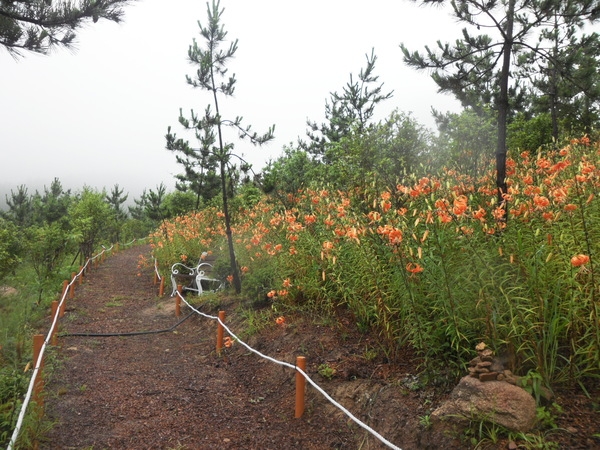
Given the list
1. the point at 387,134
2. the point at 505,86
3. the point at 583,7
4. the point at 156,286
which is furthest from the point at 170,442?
the point at 156,286

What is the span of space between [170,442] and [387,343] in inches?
82.1

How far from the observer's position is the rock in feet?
8.50

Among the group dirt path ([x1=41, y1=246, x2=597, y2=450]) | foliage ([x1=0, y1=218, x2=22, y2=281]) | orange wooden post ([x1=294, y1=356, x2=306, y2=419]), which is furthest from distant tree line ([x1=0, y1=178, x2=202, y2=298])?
orange wooden post ([x1=294, y1=356, x2=306, y2=419])

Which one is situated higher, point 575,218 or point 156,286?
point 575,218

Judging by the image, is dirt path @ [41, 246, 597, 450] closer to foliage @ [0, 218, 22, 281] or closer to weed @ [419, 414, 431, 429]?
weed @ [419, 414, 431, 429]

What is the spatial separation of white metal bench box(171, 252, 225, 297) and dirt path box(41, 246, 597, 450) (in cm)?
284

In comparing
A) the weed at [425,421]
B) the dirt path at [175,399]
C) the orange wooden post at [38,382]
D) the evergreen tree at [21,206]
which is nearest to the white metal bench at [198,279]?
the dirt path at [175,399]

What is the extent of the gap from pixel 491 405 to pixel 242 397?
2928 mm

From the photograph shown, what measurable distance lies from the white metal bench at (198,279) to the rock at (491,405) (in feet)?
23.1

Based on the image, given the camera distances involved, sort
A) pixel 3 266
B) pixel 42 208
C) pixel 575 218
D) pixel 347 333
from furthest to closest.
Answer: pixel 42 208 < pixel 3 266 < pixel 347 333 < pixel 575 218

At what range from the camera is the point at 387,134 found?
9.30 metres

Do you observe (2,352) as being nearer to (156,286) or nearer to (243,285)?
(243,285)

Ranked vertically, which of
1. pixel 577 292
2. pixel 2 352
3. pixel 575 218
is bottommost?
pixel 2 352

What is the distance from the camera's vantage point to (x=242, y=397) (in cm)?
488
